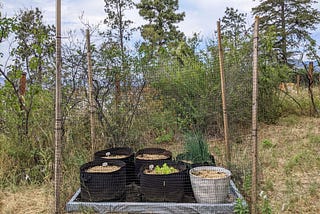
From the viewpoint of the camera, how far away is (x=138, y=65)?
12.4 feet

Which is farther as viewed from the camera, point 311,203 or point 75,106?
point 75,106

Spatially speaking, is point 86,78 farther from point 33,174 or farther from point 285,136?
point 285,136

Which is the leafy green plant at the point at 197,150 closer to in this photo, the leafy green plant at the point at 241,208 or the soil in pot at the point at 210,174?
the soil in pot at the point at 210,174

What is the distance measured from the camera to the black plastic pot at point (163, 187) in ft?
8.11

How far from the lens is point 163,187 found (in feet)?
8.11

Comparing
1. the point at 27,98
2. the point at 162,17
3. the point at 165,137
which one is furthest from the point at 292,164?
the point at 162,17

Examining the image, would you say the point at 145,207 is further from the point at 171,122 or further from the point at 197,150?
the point at 171,122

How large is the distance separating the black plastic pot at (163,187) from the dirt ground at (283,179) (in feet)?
2.78

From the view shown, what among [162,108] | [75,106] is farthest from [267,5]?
[75,106]

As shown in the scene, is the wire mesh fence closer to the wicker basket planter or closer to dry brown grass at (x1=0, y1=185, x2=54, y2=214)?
the wicker basket planter

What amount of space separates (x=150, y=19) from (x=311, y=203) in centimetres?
1244

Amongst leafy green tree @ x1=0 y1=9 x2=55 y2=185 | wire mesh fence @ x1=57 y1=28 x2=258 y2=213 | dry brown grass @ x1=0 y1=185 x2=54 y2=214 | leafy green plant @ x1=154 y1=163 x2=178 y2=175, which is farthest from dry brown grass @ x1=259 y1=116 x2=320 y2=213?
leafy green tree @ x1=0 y1=9 x2=55 y2=185

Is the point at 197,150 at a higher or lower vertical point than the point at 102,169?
higher

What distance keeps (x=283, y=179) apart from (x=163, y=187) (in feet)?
5.09
